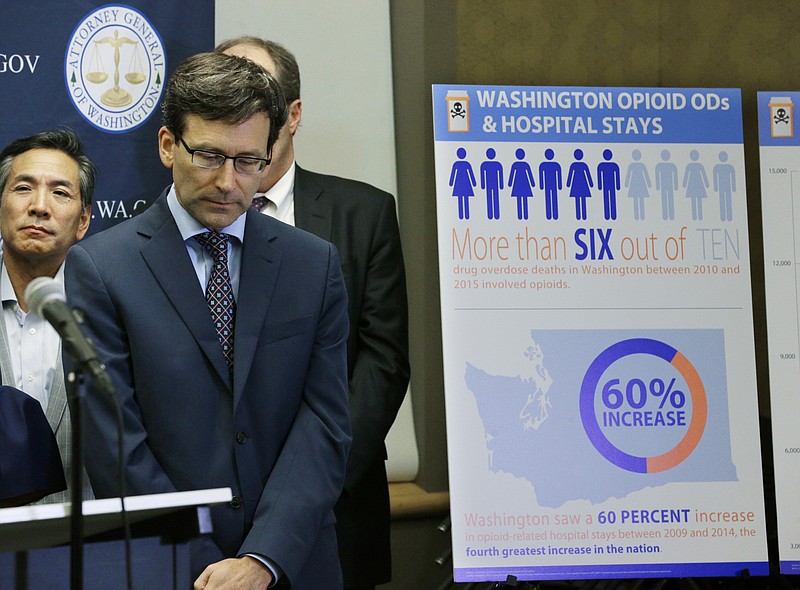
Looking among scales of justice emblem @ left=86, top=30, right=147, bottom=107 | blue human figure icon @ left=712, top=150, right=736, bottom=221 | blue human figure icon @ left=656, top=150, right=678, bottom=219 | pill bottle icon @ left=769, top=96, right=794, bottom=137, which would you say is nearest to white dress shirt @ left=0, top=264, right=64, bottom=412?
scales of justice emblem @ left=86, top=30, right=147, bottom=107

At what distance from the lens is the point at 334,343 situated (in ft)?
7.45

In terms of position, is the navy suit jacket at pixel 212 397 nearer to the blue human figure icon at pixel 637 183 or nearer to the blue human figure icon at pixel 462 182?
the blue human figure icon at pixel 462 182

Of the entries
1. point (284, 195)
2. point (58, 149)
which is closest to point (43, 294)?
point (58, 149)

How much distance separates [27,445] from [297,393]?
0.57 m

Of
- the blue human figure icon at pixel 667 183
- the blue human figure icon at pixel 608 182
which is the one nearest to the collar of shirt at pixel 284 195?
the blue human figure icon at pixel 608 182

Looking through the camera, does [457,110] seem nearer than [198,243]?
No

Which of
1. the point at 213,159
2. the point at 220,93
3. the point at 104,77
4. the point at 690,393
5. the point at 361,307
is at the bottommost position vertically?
the point at 690,393

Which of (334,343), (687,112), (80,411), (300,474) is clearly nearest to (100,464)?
(300,474)

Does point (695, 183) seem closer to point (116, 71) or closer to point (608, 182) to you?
point (608, 182)

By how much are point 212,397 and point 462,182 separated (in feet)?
5.07

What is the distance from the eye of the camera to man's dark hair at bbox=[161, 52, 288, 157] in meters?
2.05

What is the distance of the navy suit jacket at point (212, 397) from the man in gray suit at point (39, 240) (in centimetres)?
34

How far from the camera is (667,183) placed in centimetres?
349

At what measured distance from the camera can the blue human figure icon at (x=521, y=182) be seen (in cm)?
343
